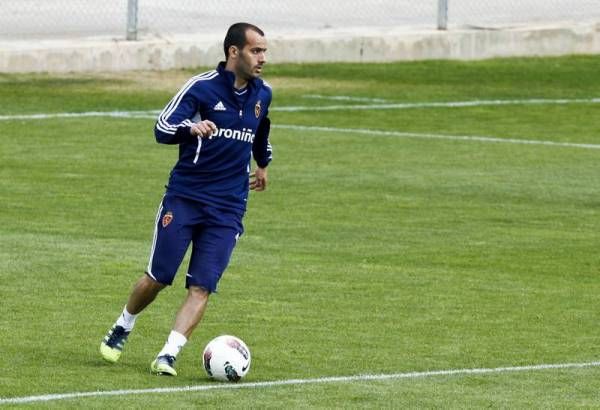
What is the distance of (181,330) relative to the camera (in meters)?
10.8

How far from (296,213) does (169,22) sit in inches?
674

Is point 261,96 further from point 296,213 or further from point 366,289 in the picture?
point 296,213

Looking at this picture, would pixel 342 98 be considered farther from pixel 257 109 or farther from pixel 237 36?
pixel 237 36

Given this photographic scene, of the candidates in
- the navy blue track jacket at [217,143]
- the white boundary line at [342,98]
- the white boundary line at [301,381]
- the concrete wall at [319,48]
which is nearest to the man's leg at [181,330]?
the white boundary line at [301,381]

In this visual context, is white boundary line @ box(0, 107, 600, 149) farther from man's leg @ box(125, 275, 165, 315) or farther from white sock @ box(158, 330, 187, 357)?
white sock @ box(158, 330, 187, 357)

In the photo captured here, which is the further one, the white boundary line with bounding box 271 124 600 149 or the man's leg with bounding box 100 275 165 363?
the white boundary line with bounding box 271 124 600 149

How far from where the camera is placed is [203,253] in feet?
35.7

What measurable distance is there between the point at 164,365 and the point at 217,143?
4.03 ft

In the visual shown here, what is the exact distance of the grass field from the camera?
10.8 meters

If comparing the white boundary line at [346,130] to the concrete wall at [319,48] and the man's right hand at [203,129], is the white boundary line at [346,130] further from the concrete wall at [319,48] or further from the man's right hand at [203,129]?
the man's right hand at [203,129]

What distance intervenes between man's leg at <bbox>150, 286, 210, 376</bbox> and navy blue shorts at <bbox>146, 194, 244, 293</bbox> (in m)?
0.06

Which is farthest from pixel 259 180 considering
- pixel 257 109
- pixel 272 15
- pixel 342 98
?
pixel 272 15

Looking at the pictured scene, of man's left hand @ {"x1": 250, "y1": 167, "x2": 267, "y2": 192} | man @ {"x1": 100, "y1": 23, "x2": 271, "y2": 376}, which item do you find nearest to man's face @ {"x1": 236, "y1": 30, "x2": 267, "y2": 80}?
man @ {"x1": 100, "y1": 23, "x2": 271, "y2": 376}

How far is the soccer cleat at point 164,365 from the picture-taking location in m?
10.6
